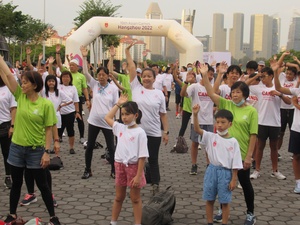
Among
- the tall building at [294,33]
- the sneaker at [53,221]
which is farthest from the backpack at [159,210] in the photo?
the tall building at [294,33]

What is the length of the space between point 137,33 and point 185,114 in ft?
47.0

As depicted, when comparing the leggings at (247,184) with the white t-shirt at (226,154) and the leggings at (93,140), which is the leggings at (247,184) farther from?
the leggings at (93,140)

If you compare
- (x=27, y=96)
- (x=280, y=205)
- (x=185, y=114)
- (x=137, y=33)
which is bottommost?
(x=280, y=205)

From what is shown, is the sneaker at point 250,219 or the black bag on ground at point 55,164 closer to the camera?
the sneaker at point 250,219

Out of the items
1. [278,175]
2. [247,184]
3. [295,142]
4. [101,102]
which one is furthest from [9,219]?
[278,175]

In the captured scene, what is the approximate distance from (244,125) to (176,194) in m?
1.67

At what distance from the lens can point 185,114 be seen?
9.06 meters

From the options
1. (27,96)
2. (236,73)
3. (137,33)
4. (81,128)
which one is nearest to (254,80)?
(236,73)

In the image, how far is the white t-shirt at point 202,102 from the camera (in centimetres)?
727

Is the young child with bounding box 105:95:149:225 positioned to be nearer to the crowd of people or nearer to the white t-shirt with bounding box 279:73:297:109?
the crowd of people

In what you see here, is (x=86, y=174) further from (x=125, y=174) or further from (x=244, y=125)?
(x=244, y=125)

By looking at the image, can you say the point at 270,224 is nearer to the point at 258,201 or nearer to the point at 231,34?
the point at 258,201

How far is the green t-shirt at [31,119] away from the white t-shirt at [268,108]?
368 cm

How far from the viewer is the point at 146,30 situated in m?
22.7
